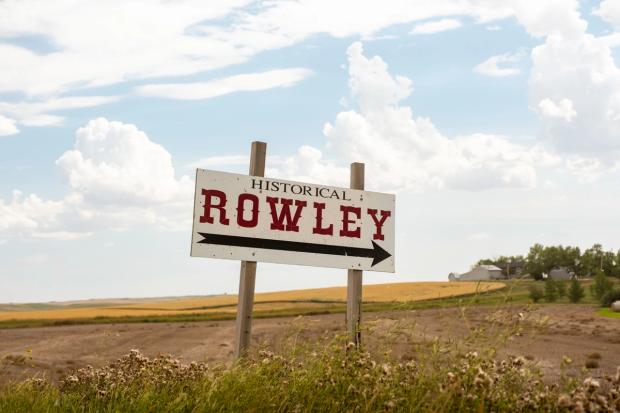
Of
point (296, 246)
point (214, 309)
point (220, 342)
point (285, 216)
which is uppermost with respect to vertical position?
point (285, 216)

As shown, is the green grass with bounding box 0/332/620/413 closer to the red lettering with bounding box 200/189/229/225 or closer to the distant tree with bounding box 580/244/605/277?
the red lettering with bounding box 200/189/229/225

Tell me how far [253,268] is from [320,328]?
1162 cm

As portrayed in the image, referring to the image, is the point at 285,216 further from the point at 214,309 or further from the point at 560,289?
the point at 560,289

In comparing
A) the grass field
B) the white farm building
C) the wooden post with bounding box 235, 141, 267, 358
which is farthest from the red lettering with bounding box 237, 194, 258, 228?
the white farm building

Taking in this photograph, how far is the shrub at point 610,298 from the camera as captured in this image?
112ft

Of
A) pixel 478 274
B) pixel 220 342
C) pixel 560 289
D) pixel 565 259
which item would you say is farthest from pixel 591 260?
pixel 220 342

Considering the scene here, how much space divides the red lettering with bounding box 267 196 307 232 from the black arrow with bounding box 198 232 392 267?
25 cm

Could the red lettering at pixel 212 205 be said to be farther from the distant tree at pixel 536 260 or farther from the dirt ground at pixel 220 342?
the distant tree at pixel 536 260

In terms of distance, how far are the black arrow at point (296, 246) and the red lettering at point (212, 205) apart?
0.24m

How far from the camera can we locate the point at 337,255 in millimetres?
11750

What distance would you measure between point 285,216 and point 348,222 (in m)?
1.23

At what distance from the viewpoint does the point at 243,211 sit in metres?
11.1

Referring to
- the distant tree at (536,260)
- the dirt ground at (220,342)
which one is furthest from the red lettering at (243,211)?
the distant tree at (536,260)

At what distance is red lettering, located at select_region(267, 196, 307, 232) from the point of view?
444 inches
